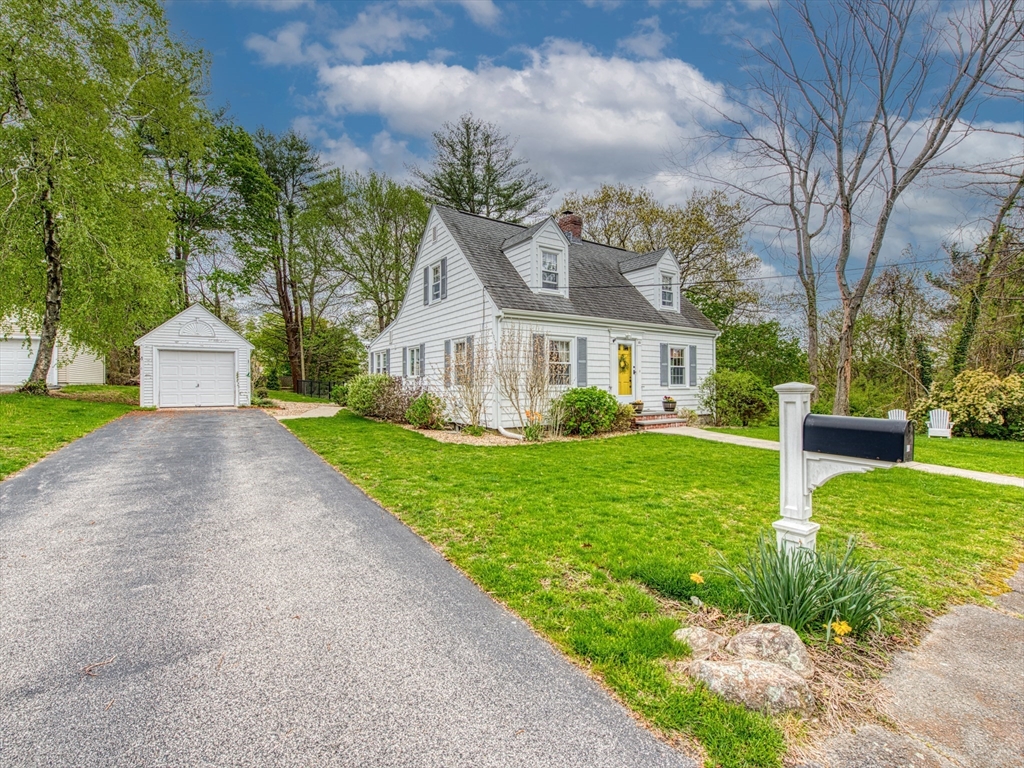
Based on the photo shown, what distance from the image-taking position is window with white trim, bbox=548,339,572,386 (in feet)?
39.2

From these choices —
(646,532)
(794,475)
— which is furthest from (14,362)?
(794,475)

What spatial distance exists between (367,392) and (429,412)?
→ 313cm

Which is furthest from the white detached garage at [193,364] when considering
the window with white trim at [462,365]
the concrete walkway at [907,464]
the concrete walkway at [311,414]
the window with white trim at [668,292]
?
the window with white trim at [668,292]

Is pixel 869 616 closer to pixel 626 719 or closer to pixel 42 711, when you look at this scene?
pixel 626 719

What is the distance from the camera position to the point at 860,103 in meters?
10.1

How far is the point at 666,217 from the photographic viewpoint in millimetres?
22438

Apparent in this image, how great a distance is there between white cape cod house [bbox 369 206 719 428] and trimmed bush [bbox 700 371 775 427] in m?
0.67

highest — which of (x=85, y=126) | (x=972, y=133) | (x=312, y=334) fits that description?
(x=85, y=126)

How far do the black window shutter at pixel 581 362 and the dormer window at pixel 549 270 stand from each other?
5.65 feet

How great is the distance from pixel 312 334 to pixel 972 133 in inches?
1040

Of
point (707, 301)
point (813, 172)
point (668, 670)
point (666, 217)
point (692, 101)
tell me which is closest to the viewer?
point (668, 670)

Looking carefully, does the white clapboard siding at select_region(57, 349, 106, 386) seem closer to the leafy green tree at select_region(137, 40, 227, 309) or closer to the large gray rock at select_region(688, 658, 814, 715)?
the leafy green tree at select_region(137, 40, 227, 309)

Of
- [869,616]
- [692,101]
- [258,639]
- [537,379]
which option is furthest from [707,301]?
[258,639]

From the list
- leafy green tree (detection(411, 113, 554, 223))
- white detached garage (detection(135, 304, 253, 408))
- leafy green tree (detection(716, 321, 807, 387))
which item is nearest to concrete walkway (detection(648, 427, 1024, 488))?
leafy green tree (detection(716, 321, 807, 387))
